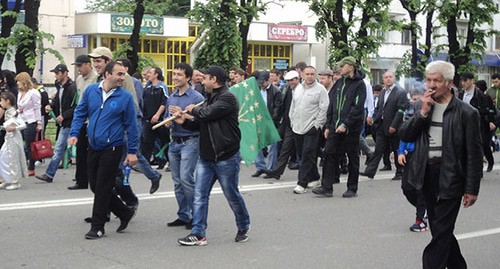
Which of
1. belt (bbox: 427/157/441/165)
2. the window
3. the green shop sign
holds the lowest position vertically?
belt (bbox: 427/157/441/165)

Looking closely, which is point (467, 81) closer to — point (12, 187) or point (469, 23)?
point (12, 187)

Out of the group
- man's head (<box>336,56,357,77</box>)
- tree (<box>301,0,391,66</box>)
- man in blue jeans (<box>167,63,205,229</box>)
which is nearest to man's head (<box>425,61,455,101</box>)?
man in blue jeans (<box>167,63,205,229</box>)

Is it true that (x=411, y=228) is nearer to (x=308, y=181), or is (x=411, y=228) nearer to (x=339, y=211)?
(x=339, y=211)

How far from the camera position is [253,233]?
8961mm

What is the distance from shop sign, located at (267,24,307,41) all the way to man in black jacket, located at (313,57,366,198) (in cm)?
3320

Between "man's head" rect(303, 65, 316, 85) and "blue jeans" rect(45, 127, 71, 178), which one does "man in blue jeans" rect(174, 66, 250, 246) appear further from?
"blue jeans" rect(45, 127, 71, 178)

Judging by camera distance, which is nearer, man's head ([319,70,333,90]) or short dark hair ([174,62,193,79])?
short dark hair ([174,62,193,79])

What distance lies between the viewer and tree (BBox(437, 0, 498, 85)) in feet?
80.6

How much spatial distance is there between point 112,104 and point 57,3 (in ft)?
105

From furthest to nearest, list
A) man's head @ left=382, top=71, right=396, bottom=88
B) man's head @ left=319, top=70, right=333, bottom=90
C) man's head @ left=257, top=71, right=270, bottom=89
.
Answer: man's head @ left=257, top=71, right=270, bottom=89, man's head @ left=382, top=71, right=396, bottom=88, man's head @ left=319, top=70, right=333, bottom=90

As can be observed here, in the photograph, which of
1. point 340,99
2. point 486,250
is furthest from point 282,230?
point 340,99

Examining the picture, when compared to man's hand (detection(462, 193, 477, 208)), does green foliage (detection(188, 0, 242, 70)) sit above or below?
above

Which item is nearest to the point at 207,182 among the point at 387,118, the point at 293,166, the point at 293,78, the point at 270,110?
the point at 387,118

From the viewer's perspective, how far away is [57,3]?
128 ft
